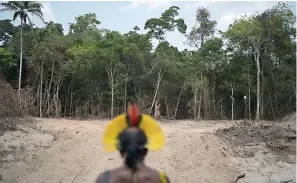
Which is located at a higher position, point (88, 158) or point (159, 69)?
point (159, 69)

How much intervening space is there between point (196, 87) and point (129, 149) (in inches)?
904

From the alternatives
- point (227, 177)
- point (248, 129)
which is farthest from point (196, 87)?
point (227, 177)

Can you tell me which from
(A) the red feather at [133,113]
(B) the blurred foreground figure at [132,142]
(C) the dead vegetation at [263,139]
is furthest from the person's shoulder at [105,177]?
(C) the dead vegetation at [263,139]

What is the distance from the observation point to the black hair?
1.44 meters

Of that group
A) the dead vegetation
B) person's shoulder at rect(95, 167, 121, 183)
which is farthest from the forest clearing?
person's shoulder at rect(95, 167, 121, 183)

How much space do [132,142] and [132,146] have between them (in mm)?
15

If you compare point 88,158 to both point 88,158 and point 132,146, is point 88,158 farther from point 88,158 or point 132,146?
point 132,146

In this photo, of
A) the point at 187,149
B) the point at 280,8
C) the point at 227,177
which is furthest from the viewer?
the point at 280,8

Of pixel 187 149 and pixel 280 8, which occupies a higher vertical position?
pixel 280 8

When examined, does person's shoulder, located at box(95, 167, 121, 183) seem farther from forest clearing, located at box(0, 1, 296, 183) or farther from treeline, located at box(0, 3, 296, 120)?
treeline, located at box(0, 3, 296, 120)

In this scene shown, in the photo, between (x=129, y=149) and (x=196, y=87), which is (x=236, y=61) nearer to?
(x=196, y=87)

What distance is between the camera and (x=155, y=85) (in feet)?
76.0

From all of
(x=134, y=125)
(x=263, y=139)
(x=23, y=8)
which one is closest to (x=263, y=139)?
(x=263, y=139)

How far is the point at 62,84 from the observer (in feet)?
79.3
